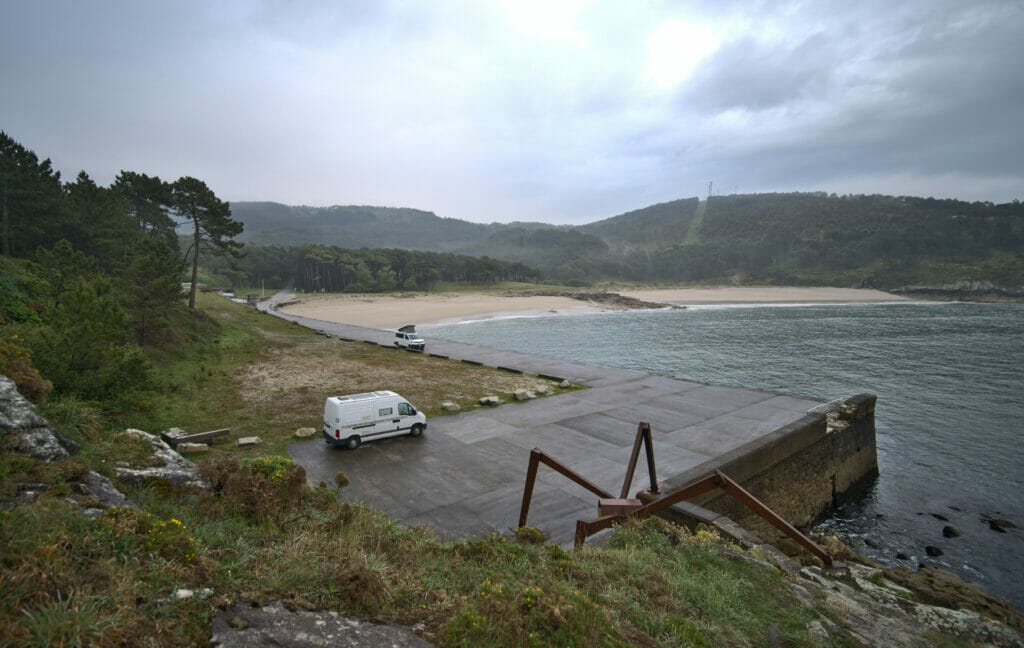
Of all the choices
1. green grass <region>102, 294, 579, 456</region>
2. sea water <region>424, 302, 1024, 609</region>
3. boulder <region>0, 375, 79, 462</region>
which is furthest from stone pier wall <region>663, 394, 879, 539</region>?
boulder <region>0, 375, 79, 462</region>

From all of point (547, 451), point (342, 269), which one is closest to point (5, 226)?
point (547, 451)

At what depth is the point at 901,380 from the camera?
34.0 m

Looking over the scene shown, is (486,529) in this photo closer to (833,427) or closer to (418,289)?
(833,427)

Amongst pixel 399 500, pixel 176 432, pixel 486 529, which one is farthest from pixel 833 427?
pixel 176 432

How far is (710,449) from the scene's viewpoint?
16.0 metres

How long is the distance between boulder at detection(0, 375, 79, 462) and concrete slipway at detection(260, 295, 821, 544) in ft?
21.3

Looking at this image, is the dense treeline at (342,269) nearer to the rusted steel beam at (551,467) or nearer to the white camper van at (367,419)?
the white camper van at (367,419)

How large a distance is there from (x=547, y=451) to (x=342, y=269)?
376 ft

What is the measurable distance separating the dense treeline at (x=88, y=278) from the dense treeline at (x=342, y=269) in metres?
52.9

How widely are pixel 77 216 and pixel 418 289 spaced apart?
82531mm

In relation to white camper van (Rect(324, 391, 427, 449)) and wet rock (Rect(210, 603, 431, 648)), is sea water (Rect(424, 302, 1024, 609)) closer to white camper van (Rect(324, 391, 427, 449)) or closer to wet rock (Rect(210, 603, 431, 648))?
white camper van (Rect(324, 391, 427, 449))

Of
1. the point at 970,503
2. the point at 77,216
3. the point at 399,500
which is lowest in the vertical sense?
the point at 970,503

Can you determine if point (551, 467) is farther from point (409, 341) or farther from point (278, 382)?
point (409, 341)

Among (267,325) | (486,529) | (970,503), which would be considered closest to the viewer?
(486,529)
